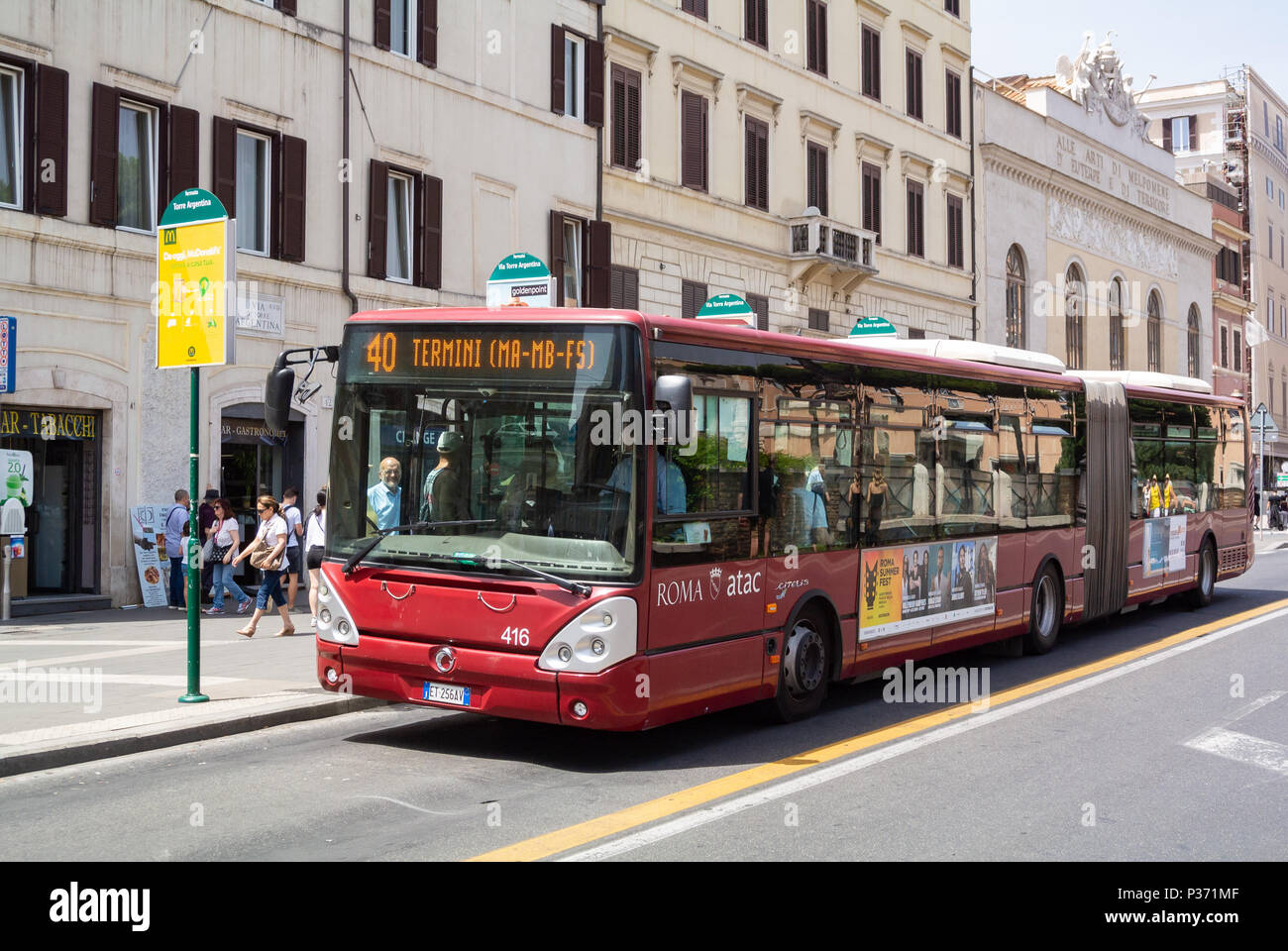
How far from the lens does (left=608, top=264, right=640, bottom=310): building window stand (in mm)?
25922

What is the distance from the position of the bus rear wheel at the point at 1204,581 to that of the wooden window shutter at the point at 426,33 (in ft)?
45.4

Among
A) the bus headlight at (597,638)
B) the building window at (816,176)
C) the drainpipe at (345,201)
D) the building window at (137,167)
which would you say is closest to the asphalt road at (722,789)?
the bus headlight at (597,638)

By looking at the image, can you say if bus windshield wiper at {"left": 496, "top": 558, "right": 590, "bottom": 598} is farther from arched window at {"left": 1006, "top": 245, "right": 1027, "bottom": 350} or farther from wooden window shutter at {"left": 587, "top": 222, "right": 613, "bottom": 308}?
arched window at {"left": 1006, "top": 245, "right": 1027, "bottom": 350}

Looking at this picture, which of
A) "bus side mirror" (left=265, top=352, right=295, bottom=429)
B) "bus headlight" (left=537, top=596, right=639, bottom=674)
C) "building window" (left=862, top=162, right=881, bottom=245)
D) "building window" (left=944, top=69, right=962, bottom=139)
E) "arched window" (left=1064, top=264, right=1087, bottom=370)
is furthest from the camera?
"arched window" (left=1064, top=264, right=1087, bottom=370)

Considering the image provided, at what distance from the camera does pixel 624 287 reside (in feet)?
86.2

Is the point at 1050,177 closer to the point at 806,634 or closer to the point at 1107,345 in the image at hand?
the point at 1107,345

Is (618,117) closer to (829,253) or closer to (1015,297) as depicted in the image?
(829,253)

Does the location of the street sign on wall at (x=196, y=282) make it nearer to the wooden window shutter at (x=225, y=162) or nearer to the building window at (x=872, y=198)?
the wooden window shutter at (x=225, y=162)

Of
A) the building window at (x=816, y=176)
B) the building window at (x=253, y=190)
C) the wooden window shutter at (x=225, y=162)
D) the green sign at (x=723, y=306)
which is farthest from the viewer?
the building window at (x=816, y=176)

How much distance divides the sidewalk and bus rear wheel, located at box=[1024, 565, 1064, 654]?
22.5 ft

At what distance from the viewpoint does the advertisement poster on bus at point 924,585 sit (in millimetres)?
10797

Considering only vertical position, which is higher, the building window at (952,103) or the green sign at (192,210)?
the building window at (952,103)

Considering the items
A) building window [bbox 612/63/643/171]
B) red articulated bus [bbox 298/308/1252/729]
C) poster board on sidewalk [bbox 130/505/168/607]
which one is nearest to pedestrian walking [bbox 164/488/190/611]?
poster board on sidewalk [bbox 130/505/168/607]

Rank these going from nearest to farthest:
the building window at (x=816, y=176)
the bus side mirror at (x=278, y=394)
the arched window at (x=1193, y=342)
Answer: the bus side mirror at (x=278, y=394) → the building window at (x=816, y=176) → the arched window at (x=1193, y=342)
